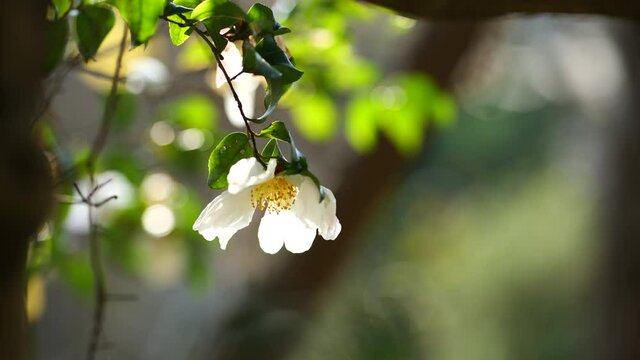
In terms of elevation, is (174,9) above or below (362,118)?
above

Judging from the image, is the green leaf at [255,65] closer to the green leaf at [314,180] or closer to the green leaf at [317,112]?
the green leaf at [314,180]

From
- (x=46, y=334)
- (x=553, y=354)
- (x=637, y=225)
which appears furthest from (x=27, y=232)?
(x=553, y=354)

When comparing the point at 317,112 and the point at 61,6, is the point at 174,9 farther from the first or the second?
the point at 317,112

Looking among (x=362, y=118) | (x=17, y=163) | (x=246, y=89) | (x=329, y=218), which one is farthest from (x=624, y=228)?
(x=17, y=163)

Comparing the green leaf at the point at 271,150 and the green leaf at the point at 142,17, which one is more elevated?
the green leaf at the point at 142,17

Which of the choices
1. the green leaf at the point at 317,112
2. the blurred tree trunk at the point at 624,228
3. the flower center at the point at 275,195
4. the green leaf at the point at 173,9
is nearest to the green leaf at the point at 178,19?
the green leaf at the point at 173,9

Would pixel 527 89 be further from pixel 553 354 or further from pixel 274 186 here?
pixel 274 186
